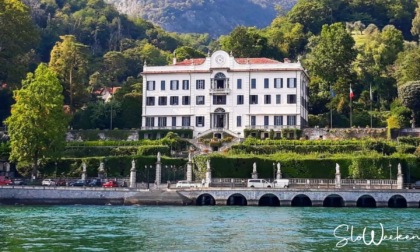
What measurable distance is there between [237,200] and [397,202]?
47.5ft

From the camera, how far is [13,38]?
3831 inches

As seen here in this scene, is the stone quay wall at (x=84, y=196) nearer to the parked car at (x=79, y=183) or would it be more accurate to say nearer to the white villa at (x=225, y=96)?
the parked car at (x=79, y=183)

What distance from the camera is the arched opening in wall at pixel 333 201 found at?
237 ft

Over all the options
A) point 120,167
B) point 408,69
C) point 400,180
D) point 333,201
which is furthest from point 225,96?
point 400,180

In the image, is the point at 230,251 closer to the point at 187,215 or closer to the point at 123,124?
the point at 187,215

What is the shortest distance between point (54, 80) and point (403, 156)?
3548 cm

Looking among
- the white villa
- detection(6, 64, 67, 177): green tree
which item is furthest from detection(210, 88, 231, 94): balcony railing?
detection(6, 64, 67, 177): green tree

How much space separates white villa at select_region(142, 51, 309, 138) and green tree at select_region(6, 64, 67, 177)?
1647 centimetres

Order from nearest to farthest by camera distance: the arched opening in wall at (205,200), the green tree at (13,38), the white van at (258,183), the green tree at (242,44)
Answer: the arched opening in wall at (205,200) < the white van at (258,183) < the green tree at (13,38) < the green tree at (242,44)

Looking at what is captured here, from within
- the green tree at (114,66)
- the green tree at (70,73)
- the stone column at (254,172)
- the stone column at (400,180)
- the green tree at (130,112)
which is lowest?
the stone column at (400,180)

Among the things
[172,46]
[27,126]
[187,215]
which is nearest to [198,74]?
[27,126]

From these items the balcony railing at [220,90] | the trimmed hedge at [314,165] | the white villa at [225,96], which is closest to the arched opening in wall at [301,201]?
the trimmed hedge at [314,165]

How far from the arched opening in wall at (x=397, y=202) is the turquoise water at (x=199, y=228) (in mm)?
5312

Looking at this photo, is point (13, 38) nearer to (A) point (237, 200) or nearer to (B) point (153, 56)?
(B) point (153, 56)
